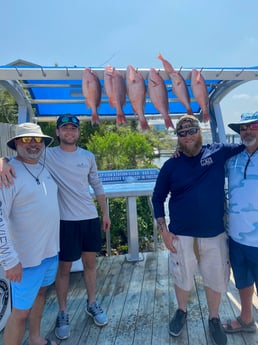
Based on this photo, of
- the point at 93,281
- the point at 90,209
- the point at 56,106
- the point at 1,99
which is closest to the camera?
the point at 90,209

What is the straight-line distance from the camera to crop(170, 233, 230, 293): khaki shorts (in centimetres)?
223

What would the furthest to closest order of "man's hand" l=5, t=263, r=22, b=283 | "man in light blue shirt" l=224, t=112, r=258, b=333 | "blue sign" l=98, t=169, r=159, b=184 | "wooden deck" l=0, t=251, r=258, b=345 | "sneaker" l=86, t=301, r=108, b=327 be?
"blue sign" l=98, t=169, r=159, b=184
"sneaker" l=86, t=301, r=108, b=327
"wooden deck" l=0, t=251, r=258, b=345
"man in light blue shirt" l=224, t=112, r=258, b=333
"man's hand" l=5, t=263, r=22, b=283

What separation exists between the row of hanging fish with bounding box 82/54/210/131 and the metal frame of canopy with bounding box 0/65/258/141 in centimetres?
9

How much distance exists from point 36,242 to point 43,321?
1128 millimetres

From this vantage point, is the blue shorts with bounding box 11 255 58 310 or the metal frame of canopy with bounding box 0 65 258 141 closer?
the blue shorts with bounding box 11 255 58 310

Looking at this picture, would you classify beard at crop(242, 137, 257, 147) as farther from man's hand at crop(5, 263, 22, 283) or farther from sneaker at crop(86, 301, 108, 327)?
sneaker at crop(86, 301, 108, 327)

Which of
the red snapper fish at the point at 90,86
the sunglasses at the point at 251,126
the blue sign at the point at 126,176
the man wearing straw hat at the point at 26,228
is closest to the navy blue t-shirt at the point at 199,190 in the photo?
the sunglasses at the point at 251,126

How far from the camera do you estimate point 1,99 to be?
1410cm

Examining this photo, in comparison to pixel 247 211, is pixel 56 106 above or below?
above

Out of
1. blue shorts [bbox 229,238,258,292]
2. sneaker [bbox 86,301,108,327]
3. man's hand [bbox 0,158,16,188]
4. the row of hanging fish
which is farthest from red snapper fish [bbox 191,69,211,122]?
sneaker [bbox 86,301,108,327]

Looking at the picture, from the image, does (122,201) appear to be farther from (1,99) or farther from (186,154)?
(1,99)

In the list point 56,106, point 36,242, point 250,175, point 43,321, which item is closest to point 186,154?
point 250,175

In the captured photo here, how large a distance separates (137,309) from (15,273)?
1430 mm

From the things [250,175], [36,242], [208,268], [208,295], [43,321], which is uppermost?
[250,175]
